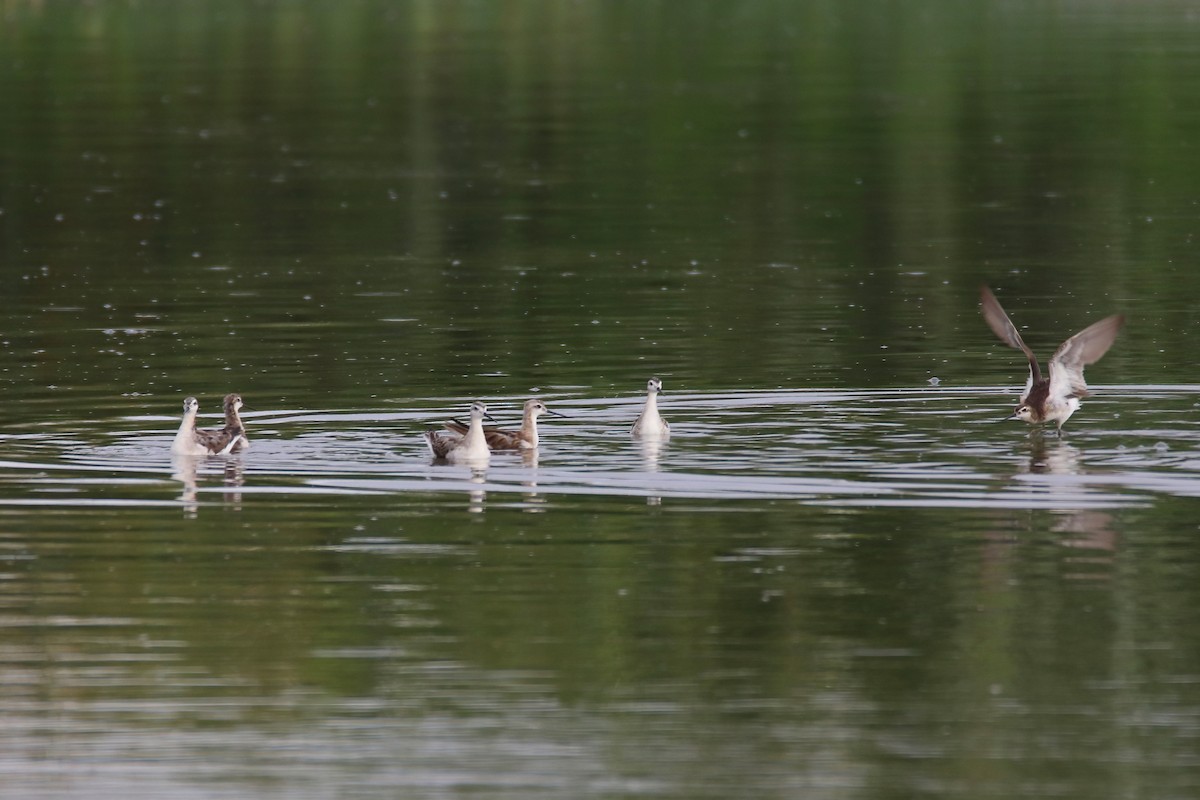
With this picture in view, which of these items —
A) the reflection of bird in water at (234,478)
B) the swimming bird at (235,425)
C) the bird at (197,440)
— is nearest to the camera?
the reflection of bird in water at (234,478)

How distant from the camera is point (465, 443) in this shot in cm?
1856

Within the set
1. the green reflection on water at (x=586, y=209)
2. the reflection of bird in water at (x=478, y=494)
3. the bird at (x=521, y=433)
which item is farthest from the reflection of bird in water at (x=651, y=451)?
the green reflection on water at (x=586, y=209)

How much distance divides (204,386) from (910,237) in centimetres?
1477

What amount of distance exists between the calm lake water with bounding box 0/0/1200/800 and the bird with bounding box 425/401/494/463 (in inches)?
7.3

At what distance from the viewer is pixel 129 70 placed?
68.2 meters

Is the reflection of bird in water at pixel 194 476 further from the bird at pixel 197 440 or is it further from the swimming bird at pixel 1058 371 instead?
the swimming bird at pixel 1058 371

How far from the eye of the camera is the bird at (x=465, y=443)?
60.6 ft

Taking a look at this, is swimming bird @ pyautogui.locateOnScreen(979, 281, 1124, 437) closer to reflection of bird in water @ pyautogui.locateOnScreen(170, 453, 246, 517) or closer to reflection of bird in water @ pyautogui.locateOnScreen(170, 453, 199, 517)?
reflection of bird in water @ pyautogui.locateOnScreen(170, 453, 246, 517)

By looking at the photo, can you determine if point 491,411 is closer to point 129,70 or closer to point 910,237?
point 910,237

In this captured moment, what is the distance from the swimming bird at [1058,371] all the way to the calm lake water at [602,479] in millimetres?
245

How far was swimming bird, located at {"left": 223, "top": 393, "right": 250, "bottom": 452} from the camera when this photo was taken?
1892cm

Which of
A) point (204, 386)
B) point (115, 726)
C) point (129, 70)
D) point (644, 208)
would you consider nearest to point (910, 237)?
point (644, 208)

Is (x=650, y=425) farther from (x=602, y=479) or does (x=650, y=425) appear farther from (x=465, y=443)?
(x=465, y=443)

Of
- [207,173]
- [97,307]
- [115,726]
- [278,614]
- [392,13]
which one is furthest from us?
[392,13]
